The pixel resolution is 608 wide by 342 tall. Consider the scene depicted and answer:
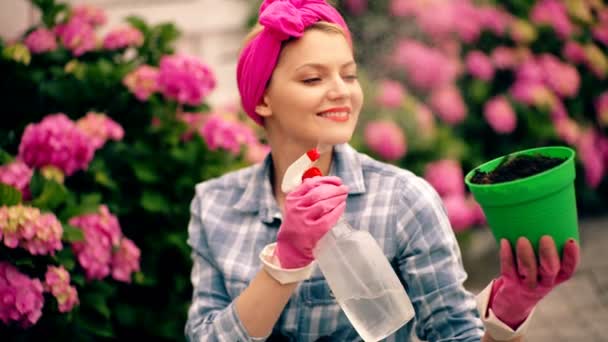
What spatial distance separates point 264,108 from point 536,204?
2.92 feet

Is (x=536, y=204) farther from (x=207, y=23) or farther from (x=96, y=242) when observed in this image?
(x=207, y=23)

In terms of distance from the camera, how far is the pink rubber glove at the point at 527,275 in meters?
1.46

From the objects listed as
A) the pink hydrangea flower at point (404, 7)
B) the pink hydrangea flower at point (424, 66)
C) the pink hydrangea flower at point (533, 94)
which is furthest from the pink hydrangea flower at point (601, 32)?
the pink hydrangea flower at point (404, 7)

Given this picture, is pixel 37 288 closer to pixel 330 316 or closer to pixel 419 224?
pixel 330 316

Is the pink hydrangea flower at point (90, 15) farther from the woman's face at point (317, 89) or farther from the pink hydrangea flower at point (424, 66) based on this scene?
the pink hydrangea flower at point (424, 66)

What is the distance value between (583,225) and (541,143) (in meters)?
0.68

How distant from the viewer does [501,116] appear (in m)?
4.82

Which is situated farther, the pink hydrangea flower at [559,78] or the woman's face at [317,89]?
the pink hydrangea flower at [559,78]

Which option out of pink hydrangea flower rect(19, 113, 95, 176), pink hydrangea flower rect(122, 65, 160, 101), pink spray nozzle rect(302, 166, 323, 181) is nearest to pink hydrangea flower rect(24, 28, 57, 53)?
pink hydrangea flower rect(122, 65, 160, 101)

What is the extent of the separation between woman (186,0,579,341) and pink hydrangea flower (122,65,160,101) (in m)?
1.03

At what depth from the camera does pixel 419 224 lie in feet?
6.55

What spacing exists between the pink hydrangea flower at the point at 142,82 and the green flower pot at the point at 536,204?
1.89 m

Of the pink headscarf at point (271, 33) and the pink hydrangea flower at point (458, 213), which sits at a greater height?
the pink headscarf at point (271, 33)

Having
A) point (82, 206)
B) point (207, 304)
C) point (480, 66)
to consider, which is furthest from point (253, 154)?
point (480, 66)
